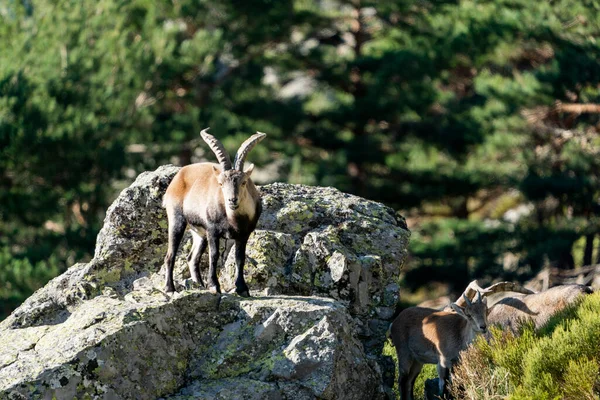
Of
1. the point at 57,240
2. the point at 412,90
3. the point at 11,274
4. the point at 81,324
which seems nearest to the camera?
the point at 81,324

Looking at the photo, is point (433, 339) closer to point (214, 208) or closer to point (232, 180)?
point (214, 208)

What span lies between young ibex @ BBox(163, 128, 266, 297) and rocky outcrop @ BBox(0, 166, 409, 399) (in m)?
0.33

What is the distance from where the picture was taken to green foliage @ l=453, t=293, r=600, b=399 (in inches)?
363

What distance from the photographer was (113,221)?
37.6ft

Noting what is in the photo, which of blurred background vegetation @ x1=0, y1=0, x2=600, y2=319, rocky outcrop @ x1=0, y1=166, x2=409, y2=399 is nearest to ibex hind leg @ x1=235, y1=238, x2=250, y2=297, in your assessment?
rocky outcrop @ x1=0, y1=166, x2=409, y2=399

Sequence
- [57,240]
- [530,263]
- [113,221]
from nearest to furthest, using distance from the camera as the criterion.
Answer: [113,221] < [57,240] < [530,263]

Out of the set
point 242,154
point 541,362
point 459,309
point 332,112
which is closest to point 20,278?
point 332,112

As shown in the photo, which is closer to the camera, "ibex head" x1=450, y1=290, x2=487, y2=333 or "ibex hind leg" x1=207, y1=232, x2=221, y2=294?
"ibex hind leg" x1=207, y1=232, x2=221, y2=294

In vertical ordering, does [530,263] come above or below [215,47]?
below

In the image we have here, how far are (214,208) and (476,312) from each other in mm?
3414

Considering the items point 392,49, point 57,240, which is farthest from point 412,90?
point 57,240

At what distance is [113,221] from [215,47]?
18.4 metres

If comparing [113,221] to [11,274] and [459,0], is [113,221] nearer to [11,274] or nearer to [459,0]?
[11,274]

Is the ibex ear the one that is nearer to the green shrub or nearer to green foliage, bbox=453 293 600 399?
green foliage, bbox=453 293 600 399
